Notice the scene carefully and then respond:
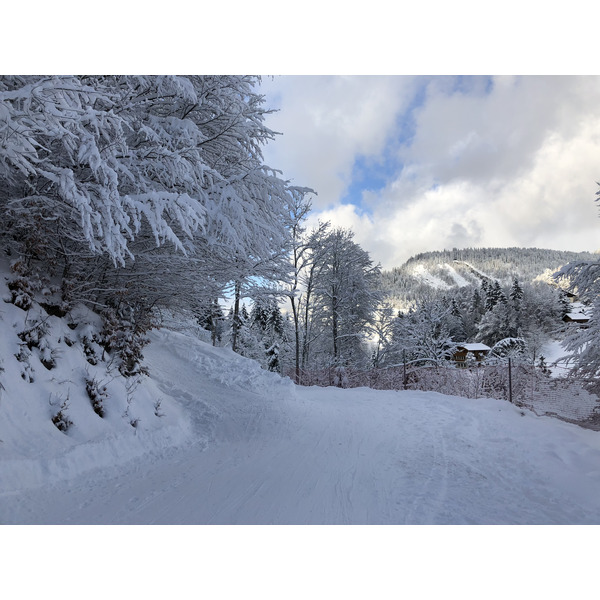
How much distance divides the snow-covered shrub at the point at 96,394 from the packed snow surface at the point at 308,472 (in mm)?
478

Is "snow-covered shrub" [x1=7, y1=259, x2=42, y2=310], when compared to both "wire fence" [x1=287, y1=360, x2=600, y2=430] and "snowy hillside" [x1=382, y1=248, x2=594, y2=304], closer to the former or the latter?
"snowy hillside" [x1=382, y1=248, x2=594, y2=304]

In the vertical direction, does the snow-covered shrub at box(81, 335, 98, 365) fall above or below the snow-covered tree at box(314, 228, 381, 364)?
below

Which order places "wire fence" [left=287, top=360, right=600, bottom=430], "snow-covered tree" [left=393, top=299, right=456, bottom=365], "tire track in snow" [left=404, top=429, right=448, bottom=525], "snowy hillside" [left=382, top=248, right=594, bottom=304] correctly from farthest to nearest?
"snow-covered tree" [left=393, top=299, right=456, bottom=365] → "snowy hillside" [left=382, top=248, right=594, bottom=304] → "wire fence" [left=287, top=360, right=600, bottom=430] → "tire track in snow" [left=404, top=429, right=448, bottom=525]

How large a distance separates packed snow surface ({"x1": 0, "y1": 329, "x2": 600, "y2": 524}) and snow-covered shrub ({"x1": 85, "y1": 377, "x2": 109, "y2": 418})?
0.48 meters

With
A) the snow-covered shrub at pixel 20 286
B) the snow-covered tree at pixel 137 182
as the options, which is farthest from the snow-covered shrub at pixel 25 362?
the snow-covered tree at pixel 137 182

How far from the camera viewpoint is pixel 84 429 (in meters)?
3.73

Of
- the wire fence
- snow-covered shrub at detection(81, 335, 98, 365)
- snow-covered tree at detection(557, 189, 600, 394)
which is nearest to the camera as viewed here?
snow-covered shrub at detection(81, 335, 98, 365)

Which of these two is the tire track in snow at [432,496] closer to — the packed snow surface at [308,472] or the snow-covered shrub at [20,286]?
the packed snow surface at [308,472]

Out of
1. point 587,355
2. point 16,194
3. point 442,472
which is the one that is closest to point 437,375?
point 587,355

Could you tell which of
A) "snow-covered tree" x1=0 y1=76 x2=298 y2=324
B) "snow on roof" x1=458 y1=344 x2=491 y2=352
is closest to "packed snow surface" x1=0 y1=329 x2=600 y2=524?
"snow-covered tree" x1=0 y1=76 x2=298 y2=324

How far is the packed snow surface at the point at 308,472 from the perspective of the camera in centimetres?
275

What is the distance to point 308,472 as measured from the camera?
3762 mm

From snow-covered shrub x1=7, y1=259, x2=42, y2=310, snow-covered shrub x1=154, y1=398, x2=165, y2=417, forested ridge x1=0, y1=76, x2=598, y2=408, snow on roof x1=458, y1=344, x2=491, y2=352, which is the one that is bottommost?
snow-covered shrub x1=154, y1=398, x2=165, y2=417

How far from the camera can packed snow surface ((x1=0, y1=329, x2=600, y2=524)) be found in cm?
275
